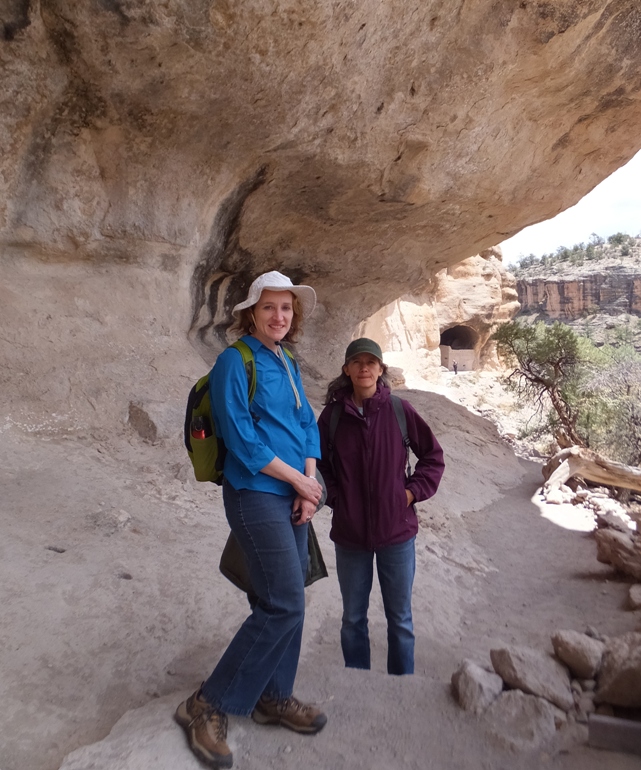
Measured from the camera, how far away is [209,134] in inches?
187

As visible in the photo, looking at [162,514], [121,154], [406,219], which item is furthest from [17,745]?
[406,219]

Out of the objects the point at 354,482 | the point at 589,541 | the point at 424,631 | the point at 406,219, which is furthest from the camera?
the point at 406,219

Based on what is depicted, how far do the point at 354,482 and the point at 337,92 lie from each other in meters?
3.66

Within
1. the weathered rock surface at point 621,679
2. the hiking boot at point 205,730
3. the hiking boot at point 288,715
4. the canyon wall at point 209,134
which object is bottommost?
the weathered rock surface at point 621,679

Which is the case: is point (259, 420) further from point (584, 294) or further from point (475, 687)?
point (584, 294)

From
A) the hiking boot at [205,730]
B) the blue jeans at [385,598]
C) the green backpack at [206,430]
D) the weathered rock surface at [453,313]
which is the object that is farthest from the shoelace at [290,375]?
the weathered rock surface at [453,313]

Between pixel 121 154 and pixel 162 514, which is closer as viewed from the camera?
pixel 162 514

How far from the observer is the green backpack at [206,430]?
172 cm

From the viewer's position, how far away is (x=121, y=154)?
472cm

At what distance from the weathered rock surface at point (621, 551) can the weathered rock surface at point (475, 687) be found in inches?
102

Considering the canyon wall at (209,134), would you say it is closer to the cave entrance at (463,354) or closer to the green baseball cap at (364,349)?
the green baseball cap at (364,349)

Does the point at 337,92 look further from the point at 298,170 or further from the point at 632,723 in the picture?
the point at 632,723

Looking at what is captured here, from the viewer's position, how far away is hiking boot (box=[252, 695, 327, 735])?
5.82 feet

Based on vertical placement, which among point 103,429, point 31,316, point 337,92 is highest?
point 337,92
